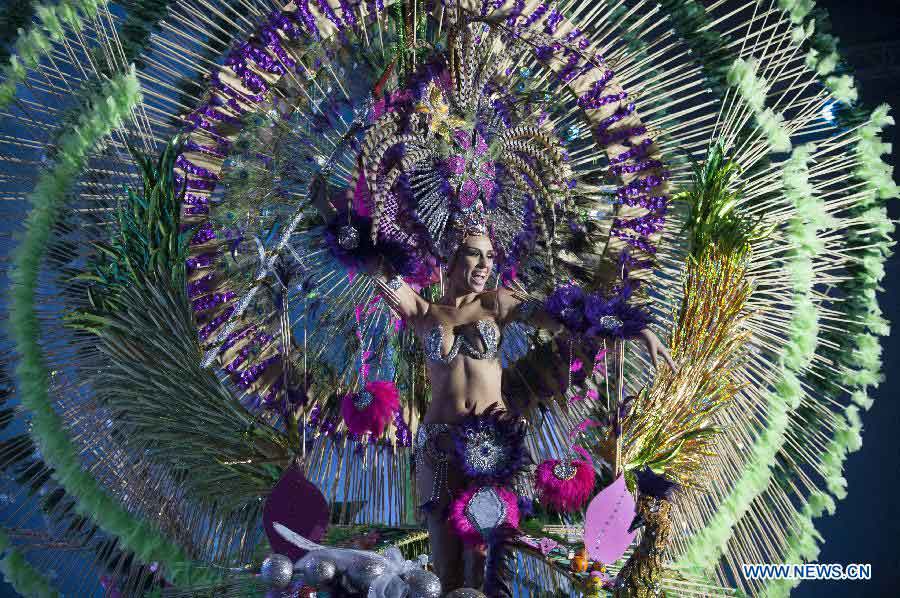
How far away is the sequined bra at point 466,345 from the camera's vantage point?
8.75ft

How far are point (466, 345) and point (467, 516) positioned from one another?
0.50 metres

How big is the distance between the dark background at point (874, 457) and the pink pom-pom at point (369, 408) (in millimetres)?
2376

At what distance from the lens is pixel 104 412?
2.68 metres

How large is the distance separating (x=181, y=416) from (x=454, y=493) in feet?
2.57

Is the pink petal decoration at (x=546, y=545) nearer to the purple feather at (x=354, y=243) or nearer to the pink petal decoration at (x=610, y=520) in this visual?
the pink petal decoration at (x=610, y=520)

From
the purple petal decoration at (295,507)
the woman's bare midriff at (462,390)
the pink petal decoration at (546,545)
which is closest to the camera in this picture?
the purple petal decoration at (295,507)

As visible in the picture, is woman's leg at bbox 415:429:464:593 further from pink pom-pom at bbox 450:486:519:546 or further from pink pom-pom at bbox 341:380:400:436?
pink pom-pom at bbox 341:380:400:436

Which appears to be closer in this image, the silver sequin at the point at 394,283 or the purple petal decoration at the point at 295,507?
the purple petal decoration at the point at 295,507

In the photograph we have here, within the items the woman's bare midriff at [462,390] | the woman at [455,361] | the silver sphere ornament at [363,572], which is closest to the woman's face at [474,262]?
the woman at [455,361]

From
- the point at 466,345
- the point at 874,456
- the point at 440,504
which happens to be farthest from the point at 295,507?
the point at 874,456

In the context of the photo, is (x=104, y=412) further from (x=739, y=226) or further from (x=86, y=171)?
(x=739, y=226)

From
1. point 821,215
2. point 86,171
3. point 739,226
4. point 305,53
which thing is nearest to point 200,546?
point 86,171

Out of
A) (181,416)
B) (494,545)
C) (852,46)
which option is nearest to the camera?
(494,545)

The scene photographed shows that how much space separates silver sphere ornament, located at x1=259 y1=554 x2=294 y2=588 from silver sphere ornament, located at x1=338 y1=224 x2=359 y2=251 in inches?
37.1
